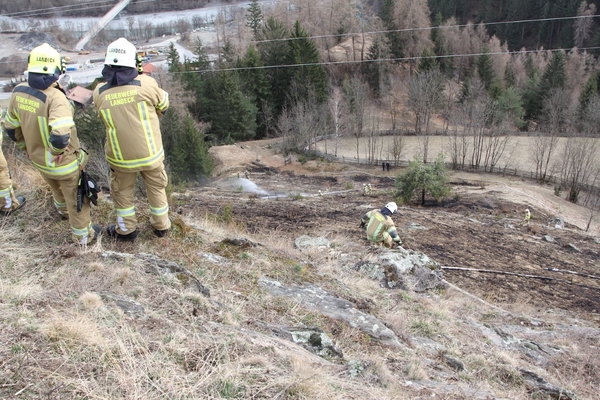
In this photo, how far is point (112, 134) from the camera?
15.9 feet

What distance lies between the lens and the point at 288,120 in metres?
36.3

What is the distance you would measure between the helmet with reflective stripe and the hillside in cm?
195

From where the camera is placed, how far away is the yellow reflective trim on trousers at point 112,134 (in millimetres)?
4801

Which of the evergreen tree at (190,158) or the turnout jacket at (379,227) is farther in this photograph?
the evergreen tree at (190,158)

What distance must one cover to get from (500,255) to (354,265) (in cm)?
579

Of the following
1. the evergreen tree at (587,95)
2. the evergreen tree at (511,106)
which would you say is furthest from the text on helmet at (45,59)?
the evergreen tree at (587,95)

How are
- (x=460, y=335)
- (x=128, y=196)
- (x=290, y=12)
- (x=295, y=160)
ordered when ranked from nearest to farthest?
(x=128, y=196) < (x=460, y=335) < (x=295, y=160) < (x=290, y=12)

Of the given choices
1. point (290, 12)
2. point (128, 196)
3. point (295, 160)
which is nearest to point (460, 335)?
point (128, 196)

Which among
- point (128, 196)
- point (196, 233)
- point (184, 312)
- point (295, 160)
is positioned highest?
point (128, 196)

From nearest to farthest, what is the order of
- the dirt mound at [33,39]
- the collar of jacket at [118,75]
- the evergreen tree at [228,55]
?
1. the collar of jacket at [118,75]
2. the evergreen tree at [228,55]
3. the dirt mound at [33,39]

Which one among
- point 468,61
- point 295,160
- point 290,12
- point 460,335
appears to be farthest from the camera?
point 290,12

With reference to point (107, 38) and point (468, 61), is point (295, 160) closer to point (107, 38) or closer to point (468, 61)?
point (468, 61)

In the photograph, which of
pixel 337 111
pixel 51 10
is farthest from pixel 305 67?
pixel 51 10

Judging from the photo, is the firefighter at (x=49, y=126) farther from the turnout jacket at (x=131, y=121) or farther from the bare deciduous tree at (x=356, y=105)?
the bare deciduous tree at (x=356, y=105)
